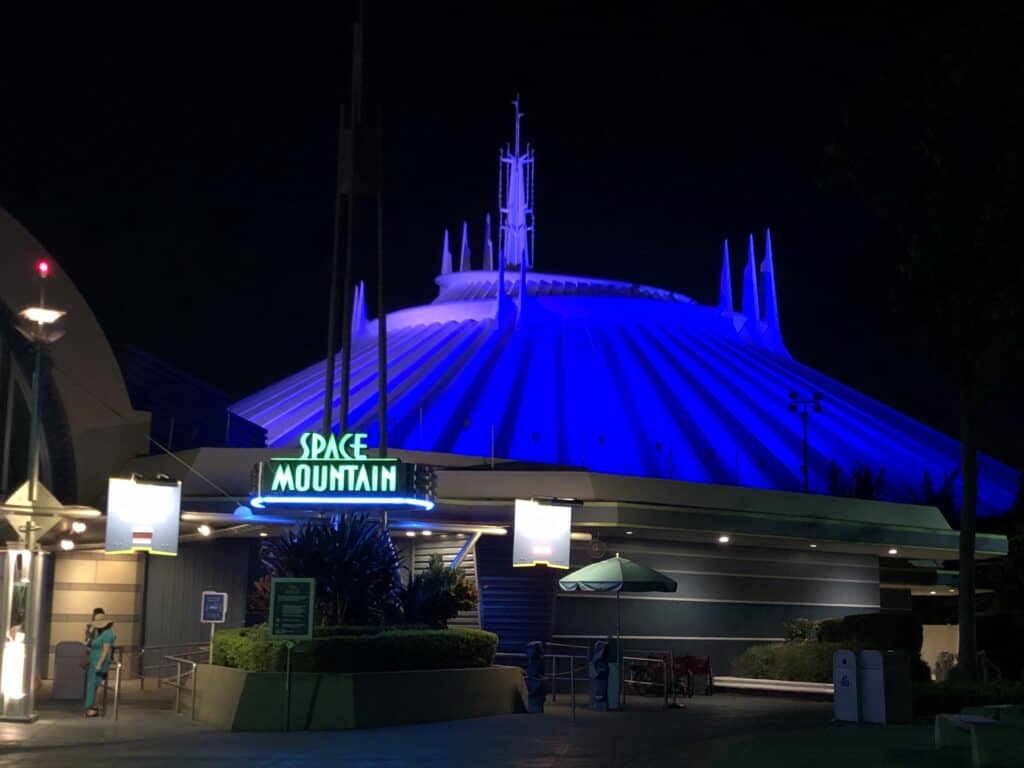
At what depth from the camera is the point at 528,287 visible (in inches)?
2271

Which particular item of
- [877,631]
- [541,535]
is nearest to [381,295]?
[541,535]

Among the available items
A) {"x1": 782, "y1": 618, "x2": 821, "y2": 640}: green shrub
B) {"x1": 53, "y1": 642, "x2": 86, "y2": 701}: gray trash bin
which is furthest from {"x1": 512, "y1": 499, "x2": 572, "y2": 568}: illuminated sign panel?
{"x1": 782, "y1": 618, "x2": 821, "y2": 640}: green shrub

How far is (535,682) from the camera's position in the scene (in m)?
21.6

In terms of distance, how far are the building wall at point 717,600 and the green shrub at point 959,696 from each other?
8032 millimetres

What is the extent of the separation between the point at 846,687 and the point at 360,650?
712cm

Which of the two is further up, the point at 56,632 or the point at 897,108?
the point at 897,108

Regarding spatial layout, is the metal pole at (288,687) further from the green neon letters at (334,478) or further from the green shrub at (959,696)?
the green shrub at (959,696)

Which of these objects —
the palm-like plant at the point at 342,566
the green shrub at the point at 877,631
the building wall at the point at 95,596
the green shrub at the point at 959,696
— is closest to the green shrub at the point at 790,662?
the green shrub at the point at 877,631

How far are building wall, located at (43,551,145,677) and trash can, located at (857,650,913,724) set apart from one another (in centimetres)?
1602

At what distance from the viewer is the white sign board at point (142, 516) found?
20891mm

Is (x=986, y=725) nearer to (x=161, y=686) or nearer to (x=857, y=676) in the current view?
(x=857, y=676)

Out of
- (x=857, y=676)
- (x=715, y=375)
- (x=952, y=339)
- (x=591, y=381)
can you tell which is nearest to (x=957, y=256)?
(x=952, y=339)

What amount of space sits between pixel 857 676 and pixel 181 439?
17.7 metres

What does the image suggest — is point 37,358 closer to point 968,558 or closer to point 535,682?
point 535,682
